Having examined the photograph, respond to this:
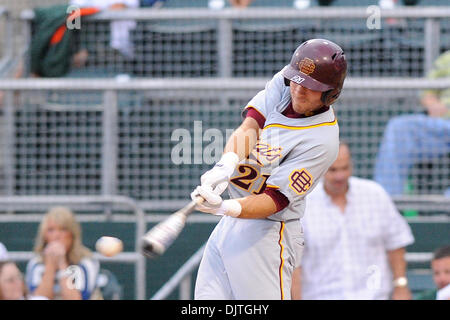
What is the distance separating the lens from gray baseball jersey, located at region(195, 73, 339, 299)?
173 inches

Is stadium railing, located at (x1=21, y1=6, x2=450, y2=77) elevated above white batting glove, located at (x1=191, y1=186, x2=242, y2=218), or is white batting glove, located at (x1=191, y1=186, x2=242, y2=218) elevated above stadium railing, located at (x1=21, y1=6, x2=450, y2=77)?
stadium railing, located at (x1=21, y1=6, x2=450, y2=77)

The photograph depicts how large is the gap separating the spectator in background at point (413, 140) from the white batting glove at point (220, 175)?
2.23m

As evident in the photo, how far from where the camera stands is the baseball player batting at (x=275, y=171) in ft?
14.1

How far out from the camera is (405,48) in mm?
6828

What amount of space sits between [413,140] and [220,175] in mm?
2519

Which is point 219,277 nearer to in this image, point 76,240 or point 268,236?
point 268,236

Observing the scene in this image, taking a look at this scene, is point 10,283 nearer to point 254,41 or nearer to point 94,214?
point 94,214

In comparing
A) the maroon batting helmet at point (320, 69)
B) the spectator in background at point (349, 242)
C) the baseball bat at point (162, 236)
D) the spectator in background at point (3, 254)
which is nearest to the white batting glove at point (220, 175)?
the baseball bat at point (162, 236)

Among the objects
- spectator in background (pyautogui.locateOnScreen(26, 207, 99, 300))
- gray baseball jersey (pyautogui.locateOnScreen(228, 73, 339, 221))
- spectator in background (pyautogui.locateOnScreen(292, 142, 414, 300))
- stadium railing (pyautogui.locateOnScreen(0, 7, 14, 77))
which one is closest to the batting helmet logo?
gray baseball jersey (pyautogui.locateOnScreen(228, 73, 339, 221))

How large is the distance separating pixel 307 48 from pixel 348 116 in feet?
6.73

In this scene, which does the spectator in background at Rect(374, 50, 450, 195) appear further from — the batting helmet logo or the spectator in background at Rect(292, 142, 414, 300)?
the batting helmet logo

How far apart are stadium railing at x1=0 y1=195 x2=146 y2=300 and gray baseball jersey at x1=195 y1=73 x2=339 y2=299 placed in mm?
1480

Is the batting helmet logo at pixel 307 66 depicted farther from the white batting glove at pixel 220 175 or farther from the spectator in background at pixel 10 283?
the spectator in background at pixel 10 283
